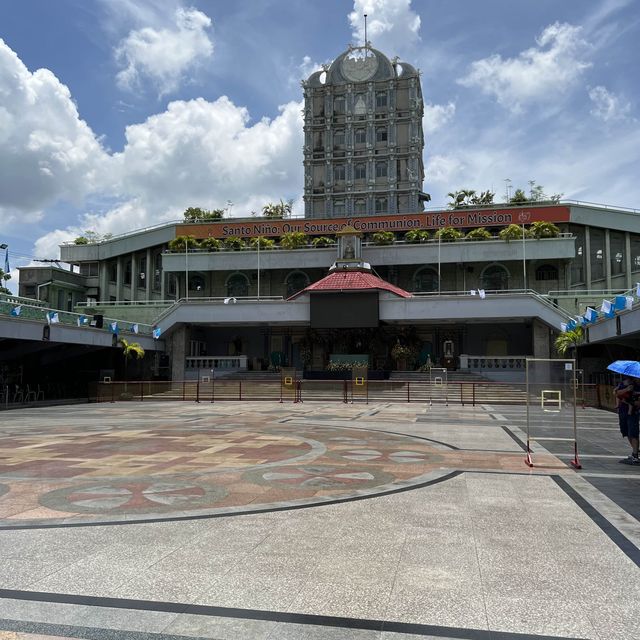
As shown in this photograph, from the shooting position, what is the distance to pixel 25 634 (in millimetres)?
4258

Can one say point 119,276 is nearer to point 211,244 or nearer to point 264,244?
point 211,244

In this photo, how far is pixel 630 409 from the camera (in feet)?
39.6

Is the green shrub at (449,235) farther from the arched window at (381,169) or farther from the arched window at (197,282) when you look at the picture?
the arched window at (197,282)

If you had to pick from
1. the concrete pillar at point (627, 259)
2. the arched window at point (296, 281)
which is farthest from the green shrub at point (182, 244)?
the concrete pillar at point (627, 259)

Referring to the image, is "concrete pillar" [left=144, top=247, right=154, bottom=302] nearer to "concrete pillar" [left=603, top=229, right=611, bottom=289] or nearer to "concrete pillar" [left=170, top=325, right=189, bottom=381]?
A: "concrete pillar" [left=170, top=325, right=189, bottom=381]

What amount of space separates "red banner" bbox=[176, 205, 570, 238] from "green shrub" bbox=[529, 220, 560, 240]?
4.19m

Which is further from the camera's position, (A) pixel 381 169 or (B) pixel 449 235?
(A) pixel 381 169

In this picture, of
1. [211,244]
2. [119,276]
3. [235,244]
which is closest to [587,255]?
[235,244]

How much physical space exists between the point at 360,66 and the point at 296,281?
4419cm

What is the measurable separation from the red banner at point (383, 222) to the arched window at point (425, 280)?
5.49 m

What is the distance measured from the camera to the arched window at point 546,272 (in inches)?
2338

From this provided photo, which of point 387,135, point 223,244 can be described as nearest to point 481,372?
point 223,244

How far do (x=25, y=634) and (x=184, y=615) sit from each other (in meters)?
1.19

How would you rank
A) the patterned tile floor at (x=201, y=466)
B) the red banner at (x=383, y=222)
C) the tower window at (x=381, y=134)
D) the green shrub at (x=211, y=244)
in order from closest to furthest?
1. the patterned tile floor at (x=201, y=466)
2. the red banner at (x=383, y=222)
3. the green shrub at (x=211, y=244)
4. the tower window at (x=381, y=134)
